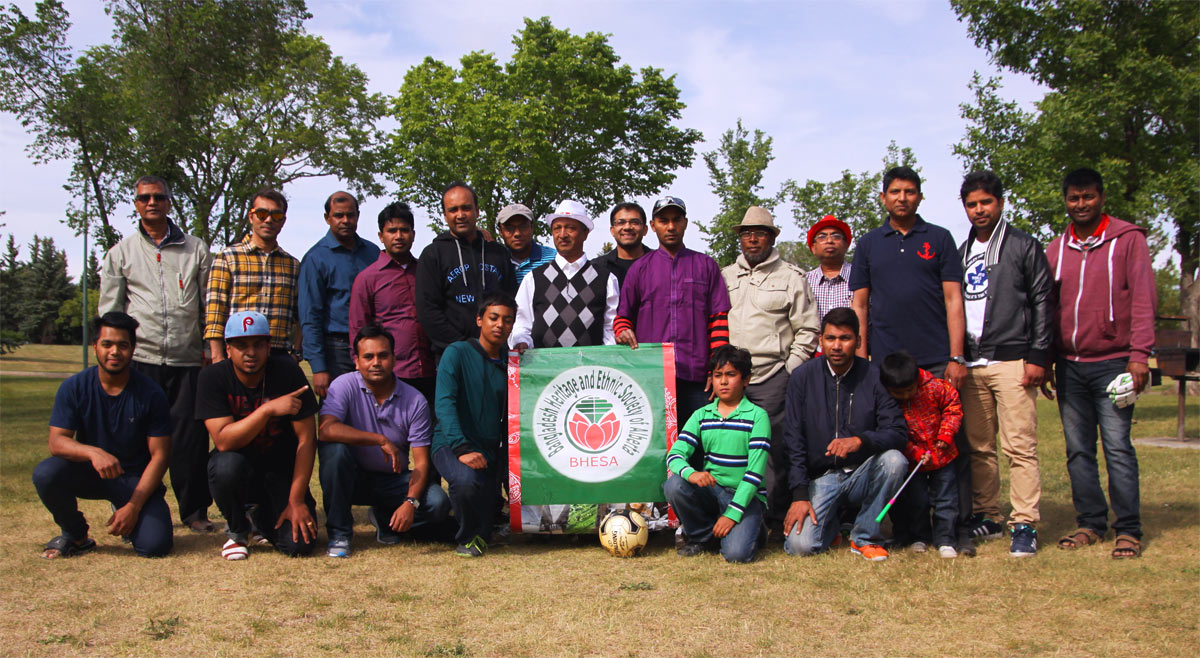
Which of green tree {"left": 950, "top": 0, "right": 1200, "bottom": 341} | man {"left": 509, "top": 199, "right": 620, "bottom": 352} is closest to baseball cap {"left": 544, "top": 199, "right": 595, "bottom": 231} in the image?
man {"left": 509, "top": 199, "right": 620, "bottom": 352}

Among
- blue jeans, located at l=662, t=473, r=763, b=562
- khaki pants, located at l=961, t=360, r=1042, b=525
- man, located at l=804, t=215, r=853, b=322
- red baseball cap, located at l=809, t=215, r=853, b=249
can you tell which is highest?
red baseball cap, located at l=809, t=215, r=853, b=249

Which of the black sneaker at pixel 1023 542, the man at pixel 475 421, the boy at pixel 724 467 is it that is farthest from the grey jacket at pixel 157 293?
the black sneaker at pixel 1023 542

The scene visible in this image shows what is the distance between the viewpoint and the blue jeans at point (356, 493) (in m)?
5.53

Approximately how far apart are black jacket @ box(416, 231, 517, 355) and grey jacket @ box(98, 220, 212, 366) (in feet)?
5.88

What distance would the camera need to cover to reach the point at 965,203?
588 cm

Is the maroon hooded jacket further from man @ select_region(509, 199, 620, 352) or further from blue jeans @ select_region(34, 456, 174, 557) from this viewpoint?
blue jeans @ select_region(34, 456, 174, 557)

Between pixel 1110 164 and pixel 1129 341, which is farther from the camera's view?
pixel 1110 164

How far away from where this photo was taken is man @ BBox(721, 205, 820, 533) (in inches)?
235

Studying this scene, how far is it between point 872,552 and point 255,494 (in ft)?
13.2

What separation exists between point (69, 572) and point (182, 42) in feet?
59.1

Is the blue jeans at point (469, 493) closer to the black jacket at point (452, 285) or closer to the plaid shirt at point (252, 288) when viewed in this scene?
the black jacket at point (452, 285)

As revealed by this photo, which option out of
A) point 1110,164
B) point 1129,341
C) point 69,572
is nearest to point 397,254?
point 69,572

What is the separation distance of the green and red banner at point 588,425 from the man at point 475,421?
0.13 m

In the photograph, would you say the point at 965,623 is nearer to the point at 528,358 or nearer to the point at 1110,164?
the point at 528,358
